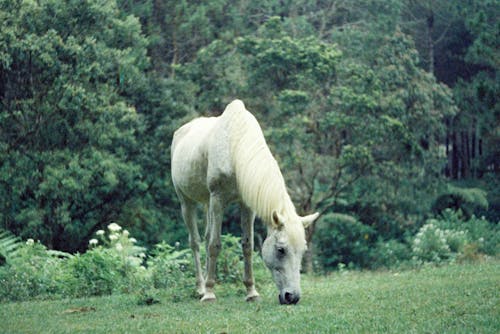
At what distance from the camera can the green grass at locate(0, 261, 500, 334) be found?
6.72m

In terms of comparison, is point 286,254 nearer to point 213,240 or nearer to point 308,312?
point 308,312

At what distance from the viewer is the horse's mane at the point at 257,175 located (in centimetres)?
830

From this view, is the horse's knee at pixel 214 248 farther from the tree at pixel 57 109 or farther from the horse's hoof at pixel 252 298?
the tree at pixel 57 109

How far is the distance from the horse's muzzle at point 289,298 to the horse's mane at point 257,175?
81 cm

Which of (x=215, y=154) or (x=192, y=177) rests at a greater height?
(x=215, y=154)

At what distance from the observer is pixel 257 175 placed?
27.7ft

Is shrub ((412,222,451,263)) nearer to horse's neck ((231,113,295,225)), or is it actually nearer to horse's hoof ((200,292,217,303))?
horse's hoof ((200,292,217,303))

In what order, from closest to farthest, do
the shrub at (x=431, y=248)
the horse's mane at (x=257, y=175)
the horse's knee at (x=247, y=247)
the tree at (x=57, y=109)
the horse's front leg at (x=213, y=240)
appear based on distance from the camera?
the horse's mane at (x=257, y=175) → the horse's front leg at (x=213, y=240) → the horse's knee at (x=247, y=247) → the shrub at (x=431, y=248) → the tree at (x=57, y=109)

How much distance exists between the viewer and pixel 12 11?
59.9 feet

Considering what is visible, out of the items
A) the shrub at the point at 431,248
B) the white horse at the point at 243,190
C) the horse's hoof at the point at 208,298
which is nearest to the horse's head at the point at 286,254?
the white horse at the point at 243,190

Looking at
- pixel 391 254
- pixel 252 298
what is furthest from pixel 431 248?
pixel 252 298

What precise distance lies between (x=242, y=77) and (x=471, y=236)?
8607mm

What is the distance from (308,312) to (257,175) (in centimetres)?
168

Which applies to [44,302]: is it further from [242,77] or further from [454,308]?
[242,77]
